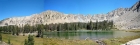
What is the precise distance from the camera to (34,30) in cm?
8800

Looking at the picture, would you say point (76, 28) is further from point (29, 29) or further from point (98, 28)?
point (29, 29)

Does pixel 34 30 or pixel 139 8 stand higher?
pixel 139 8

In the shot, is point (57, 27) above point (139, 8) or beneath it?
beneath

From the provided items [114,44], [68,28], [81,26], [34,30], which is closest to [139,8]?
[81,26]

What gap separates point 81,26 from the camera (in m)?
120

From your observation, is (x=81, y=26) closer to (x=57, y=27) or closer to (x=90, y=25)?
(x=90, y=25)

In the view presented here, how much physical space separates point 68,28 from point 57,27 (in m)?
7.16

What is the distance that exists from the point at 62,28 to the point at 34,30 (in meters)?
26.0

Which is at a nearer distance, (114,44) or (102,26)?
(114,44)

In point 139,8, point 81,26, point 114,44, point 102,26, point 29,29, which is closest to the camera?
point 114,44

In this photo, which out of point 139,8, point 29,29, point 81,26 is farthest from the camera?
point 139,8

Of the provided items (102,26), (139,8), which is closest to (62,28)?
(102,26)

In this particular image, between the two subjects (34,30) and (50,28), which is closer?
(34,30)

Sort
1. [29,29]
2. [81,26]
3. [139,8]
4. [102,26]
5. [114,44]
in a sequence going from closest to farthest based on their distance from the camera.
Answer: [114,44]
[29,29]
[102,26]
[81,26]
[139,8]
